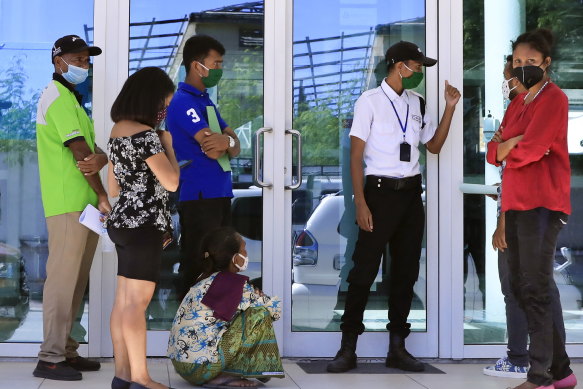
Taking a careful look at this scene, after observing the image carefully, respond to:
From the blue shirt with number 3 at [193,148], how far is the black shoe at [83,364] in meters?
0.99

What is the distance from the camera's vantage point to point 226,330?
182 inches

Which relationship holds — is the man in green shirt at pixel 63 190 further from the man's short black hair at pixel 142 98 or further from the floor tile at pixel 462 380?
the floor tile at pixel 462 380

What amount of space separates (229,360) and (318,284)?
1051 mm

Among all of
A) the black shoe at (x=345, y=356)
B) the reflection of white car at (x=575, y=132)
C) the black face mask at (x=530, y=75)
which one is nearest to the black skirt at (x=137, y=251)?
the black shoe at (x=345, y=356)

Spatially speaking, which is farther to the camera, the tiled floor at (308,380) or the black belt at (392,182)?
the black belt at (392,182)

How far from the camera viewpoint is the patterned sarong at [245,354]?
4.59m

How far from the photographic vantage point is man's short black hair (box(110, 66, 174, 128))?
13.8 feet

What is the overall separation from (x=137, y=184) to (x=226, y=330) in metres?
0.87

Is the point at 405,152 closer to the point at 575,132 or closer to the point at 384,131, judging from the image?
the point at 384,131

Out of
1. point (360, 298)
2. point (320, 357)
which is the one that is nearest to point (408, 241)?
point (360, 298)

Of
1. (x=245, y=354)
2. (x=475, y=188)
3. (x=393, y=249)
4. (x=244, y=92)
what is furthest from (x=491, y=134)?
(x=245, y=354)

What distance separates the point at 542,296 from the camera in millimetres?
4266

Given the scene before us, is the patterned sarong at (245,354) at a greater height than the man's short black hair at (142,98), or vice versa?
the man's short black hair at (142,98)

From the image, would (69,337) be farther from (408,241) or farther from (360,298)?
(408,241)
